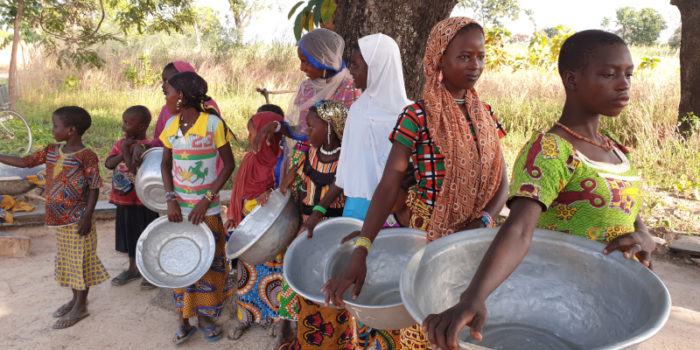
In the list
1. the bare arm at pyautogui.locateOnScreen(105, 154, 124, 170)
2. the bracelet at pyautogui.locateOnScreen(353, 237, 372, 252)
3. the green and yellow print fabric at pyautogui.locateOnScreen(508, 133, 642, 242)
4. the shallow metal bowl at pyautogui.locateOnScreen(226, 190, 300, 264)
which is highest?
the green and yellow print fabric at pyautogui.locateOnScreen(508, 133, 642, 242)

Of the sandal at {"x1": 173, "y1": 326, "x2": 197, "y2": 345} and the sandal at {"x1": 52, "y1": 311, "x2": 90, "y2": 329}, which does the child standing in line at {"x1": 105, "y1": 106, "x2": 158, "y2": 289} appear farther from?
the sandal at {"x1": 173, "y1": 326, "x2": 197, "y2": 345}

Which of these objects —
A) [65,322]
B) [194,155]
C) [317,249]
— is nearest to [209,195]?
[194,155]

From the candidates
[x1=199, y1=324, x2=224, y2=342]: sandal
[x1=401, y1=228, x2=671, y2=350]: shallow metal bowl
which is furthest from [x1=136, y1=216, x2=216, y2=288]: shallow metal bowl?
[x1=401, y1=228, x2=671, y2=350]: shallow metal bowl

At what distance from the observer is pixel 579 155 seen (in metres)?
1.30

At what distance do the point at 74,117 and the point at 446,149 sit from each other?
2.47 meters

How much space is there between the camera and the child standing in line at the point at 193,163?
→ 8.90ft

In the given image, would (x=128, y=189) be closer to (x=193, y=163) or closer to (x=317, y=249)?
(x=193, y=163)

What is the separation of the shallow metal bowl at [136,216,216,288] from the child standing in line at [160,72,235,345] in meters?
0.08

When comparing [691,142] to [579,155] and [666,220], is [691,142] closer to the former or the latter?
[666,220]

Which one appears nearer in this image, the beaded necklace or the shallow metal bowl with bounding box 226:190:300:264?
the beaded necklace

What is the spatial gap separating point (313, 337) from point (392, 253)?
91cm

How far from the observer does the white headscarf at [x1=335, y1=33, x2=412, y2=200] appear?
198 cm

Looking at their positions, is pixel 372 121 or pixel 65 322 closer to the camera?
pixel 372 121

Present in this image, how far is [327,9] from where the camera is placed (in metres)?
3.73
